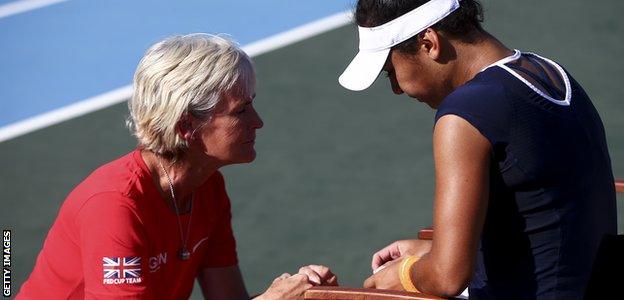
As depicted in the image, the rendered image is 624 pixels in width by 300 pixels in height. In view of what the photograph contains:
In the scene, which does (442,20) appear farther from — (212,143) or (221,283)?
(221,283)

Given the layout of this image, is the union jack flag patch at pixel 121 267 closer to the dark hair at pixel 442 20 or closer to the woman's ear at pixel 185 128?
the woman's ear at pixel 185 128

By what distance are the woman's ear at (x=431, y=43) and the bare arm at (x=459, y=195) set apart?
28 centimetres

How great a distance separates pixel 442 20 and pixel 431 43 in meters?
0.07

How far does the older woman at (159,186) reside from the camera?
3652 millimetres

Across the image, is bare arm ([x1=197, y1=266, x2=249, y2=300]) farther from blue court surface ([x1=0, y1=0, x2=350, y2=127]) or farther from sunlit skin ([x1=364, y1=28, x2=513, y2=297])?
blue court surface ([x1=0, y1=0, x2=350, y2=127])

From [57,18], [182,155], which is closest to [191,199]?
[182,155]

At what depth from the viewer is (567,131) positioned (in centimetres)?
338

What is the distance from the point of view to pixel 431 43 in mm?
3514

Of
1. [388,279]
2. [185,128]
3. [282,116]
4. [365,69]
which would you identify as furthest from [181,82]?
[282,116]

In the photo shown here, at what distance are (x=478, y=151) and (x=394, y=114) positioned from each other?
437cm

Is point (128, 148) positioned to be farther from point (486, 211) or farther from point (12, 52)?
point (486, 211)

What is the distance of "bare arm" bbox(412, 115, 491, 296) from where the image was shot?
326cm

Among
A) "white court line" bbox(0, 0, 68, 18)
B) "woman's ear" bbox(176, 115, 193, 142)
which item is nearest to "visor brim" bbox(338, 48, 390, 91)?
"woman's ear" bbox(176, 115, 193, 142)

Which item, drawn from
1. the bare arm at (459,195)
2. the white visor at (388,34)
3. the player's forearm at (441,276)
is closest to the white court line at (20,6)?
the white visor at (388,34)
